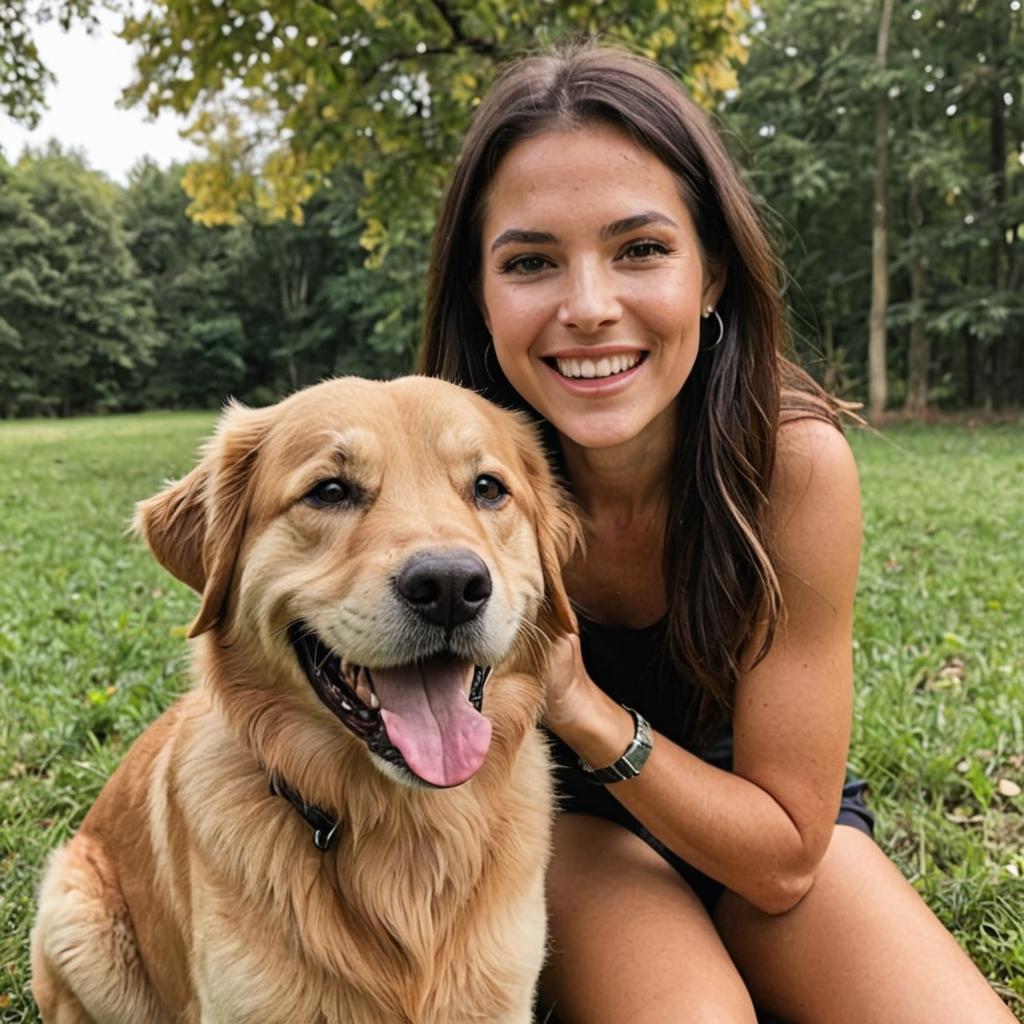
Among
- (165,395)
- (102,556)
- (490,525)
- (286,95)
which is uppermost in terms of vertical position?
(286,95)

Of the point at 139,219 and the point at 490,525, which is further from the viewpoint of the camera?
the point at 139,219

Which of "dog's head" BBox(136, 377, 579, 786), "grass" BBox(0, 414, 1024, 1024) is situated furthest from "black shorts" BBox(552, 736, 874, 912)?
"dog's head" BBox(136, 377, 579, 786)

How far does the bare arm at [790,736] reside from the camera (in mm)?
2340

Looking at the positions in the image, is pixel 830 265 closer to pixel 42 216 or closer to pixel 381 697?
pixel 381 697

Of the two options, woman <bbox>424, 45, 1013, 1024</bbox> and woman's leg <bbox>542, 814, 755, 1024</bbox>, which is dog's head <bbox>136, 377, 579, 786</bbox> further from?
woman's leg <bbox>542, 814, 755, 1024</bbox>

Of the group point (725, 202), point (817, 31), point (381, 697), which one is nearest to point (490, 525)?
point (381, 697)

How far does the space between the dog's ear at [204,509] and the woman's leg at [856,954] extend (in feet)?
5.65

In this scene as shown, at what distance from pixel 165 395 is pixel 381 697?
158 feet

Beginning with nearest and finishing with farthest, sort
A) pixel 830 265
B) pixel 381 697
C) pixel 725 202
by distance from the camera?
pixel 381 697 < pixel 725 202 < pixel 830 265

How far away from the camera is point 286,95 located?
961 centimetres

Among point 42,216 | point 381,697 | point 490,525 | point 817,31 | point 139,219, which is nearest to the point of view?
point 381,697

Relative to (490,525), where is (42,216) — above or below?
above

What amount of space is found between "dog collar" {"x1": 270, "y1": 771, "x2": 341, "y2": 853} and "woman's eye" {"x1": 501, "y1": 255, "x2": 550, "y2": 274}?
1.35 metres

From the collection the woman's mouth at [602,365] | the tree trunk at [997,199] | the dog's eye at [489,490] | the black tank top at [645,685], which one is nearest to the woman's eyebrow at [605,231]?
the woman's mouth at [602,365]
